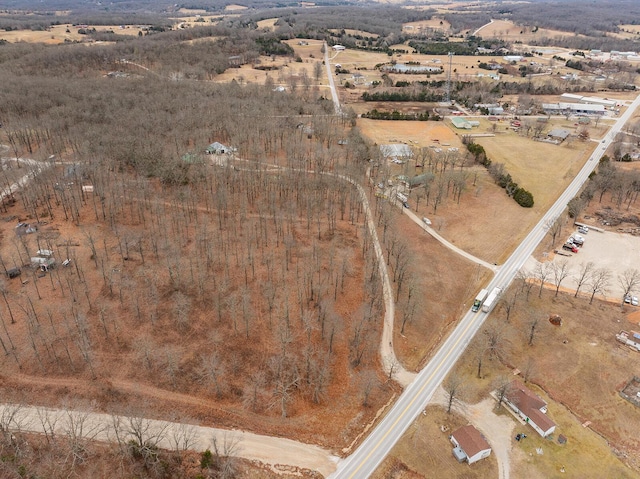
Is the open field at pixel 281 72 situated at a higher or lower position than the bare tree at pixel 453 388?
higher

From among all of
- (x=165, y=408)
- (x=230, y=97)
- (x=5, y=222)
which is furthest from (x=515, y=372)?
(x=230, y=97)

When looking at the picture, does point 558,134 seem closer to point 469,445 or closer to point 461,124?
point 461,124

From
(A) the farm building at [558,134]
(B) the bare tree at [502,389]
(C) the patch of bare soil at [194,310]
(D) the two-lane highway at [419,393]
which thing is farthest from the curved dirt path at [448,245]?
(A) the farm building at [558,134]

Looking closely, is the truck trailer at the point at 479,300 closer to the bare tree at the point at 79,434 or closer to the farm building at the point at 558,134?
the bare tree at the point at 79,434

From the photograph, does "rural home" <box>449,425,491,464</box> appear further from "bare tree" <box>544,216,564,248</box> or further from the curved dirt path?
"bare tree" <box>544,216,564,248</box>

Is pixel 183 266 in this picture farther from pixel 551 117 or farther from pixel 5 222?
pixel 551 117
